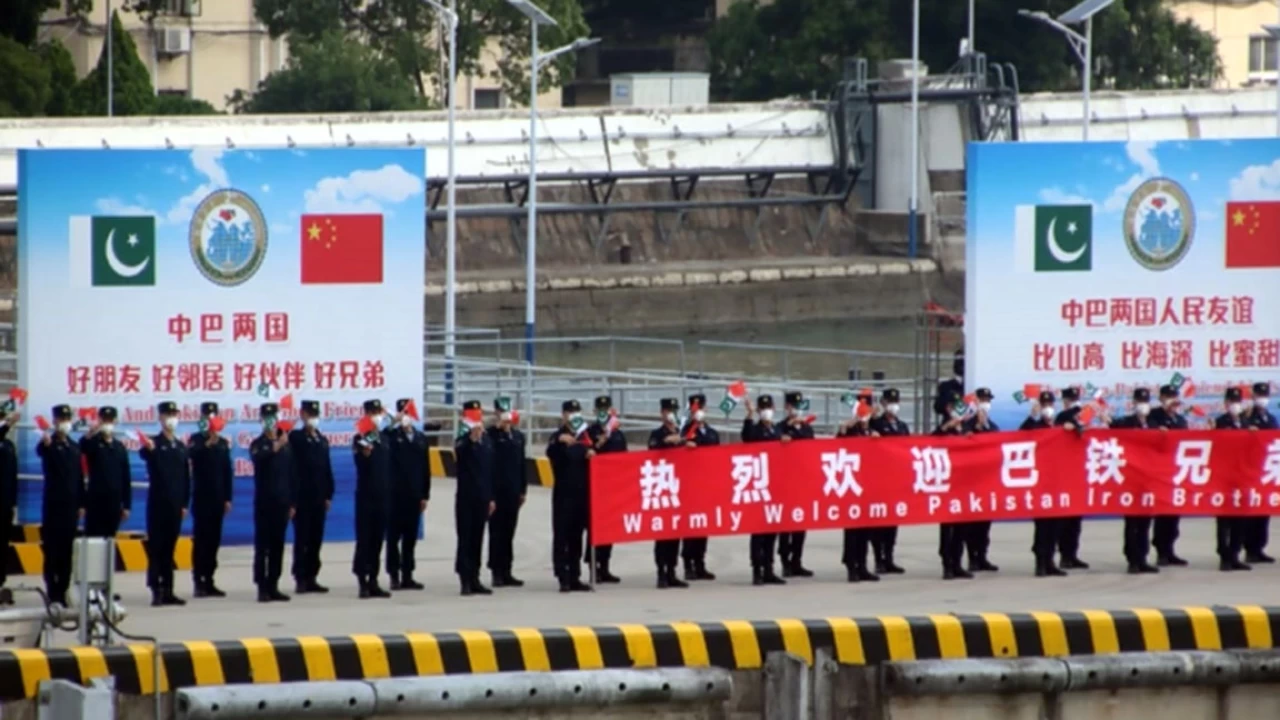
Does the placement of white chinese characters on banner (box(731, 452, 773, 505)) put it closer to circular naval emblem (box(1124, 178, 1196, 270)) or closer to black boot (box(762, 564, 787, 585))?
black boot (box(762, 564, 787, 585))

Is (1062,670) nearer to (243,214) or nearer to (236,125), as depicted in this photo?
(243,214)

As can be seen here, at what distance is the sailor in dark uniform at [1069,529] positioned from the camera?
64.9 ft

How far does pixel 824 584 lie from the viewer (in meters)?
19.2

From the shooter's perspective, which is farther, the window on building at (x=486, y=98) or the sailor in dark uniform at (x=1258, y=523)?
the window on building at (x=486, y=98)

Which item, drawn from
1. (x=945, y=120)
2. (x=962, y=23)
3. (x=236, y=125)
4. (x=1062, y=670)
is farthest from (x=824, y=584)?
(x=962, y=23)

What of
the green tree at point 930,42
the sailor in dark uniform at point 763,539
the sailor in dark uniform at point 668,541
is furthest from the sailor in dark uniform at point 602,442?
the green tree at point 930,42

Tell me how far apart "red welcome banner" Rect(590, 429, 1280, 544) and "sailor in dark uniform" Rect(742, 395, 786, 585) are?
18cm

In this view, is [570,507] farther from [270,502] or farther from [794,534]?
[270,502]

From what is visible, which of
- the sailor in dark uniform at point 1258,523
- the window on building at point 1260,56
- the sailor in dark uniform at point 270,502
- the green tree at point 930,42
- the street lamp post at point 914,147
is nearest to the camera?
the sailor in dark uniform at point 270,502

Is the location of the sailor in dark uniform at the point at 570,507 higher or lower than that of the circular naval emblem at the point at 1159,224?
lower

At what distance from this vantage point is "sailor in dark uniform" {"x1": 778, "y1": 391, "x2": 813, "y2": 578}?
1930 cm

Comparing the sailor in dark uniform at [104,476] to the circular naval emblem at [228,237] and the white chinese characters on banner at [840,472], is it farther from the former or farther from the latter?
the white chinese characters on banner at [840,472]

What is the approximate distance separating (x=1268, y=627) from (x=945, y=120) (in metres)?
43.7

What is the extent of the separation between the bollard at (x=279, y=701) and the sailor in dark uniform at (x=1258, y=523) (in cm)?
912
